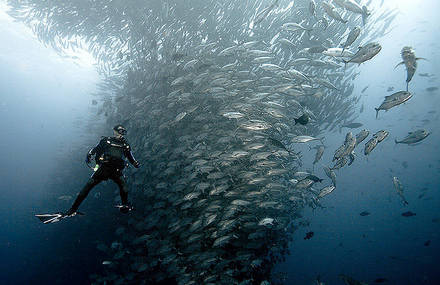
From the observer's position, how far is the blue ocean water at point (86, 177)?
45.7 feet

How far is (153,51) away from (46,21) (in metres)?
8.45

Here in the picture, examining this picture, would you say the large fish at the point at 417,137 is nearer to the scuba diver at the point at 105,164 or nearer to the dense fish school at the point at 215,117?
the dense fish school at the point at 215,117

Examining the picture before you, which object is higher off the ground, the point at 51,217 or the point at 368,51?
the point at 368,51

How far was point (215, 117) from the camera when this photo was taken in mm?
9500

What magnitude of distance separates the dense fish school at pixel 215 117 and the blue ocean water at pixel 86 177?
3.05 m

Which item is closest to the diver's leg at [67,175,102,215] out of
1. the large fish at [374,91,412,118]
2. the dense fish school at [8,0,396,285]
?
the dense fish school at [8,0,396,285]

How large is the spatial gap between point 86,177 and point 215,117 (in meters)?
9.83

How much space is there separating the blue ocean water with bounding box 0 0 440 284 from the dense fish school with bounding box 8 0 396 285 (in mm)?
3054

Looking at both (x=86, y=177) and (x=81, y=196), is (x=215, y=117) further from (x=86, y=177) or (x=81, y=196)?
(x=86, y=177)

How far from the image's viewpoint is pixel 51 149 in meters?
22.4

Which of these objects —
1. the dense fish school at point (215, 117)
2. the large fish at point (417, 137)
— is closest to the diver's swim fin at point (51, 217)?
the dense fish school at point (215, 117)

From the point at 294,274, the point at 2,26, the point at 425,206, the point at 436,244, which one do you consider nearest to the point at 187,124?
the point at 2,26

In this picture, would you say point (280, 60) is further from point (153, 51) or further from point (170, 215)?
point (170, 215)

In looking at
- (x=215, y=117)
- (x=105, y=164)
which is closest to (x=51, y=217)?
(x=105, y=164)
